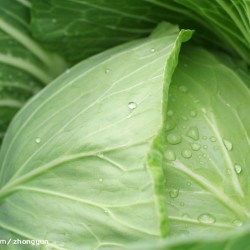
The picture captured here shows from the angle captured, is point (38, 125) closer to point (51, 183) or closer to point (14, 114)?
point (51, 183)

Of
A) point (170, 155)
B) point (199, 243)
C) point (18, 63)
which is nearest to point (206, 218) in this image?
point (170, 155)

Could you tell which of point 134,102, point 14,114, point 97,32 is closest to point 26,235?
point 134,102

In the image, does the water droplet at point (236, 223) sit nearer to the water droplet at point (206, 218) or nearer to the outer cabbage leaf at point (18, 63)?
the water droplet at point (206, 218)

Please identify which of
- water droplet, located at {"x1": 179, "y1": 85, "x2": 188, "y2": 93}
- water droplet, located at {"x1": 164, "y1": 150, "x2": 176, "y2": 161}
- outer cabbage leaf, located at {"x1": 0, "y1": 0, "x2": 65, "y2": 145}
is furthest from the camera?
outer cabbage leaf, located at {"x1": 0, "y1": 0, "x2": 65, "y2": 145}

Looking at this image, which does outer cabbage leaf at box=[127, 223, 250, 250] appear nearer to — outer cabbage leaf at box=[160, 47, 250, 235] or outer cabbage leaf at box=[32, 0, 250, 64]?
outer cabbage leaf at box=[160, 47, 250, 235]

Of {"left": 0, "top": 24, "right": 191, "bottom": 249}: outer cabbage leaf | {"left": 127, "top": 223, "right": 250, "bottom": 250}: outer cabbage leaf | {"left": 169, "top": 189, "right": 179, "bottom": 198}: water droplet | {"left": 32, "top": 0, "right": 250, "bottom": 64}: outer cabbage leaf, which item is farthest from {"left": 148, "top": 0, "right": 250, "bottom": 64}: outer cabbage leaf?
{"left": 127, "top": 223, "right": 250, "bottom": 250}: outer cabbage leaf

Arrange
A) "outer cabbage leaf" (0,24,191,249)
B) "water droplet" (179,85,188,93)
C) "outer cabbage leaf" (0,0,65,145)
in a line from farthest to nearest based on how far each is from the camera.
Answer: "outer cabbage leaf" (0,0,65,145)
"water droplet" (179,85,188,93)
"outer cabbage leaf" (0,24,191,249)

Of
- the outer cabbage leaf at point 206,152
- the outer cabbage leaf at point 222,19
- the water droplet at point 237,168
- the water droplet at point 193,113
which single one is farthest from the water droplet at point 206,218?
the outer cabbage leaf at point 222,19

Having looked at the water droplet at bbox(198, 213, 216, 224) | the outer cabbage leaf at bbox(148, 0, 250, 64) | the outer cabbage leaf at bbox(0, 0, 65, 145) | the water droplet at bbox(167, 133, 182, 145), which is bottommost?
the water droplet at bbox(198, 213, 216, 224)
